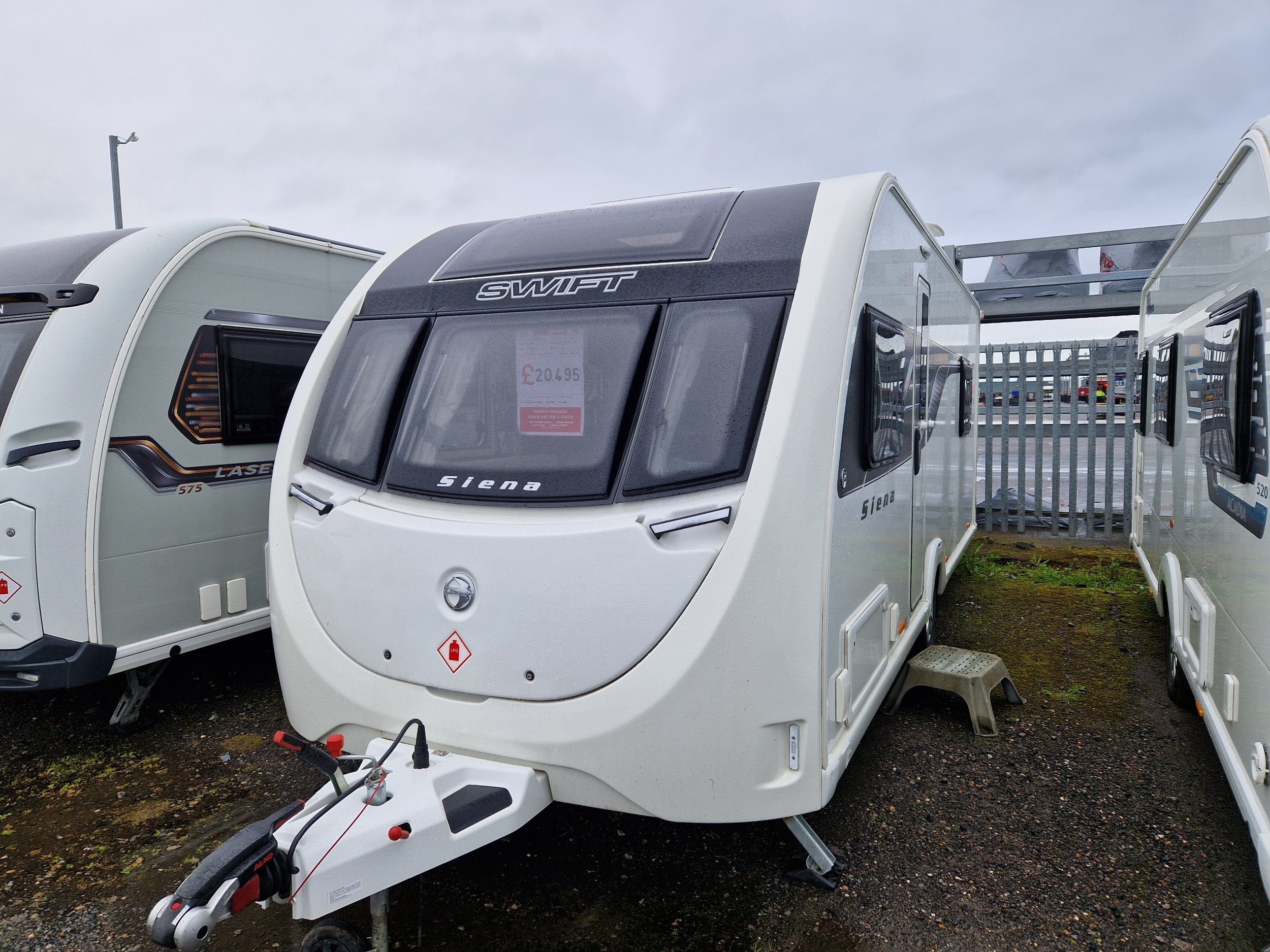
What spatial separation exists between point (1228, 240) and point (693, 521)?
7.73 feet

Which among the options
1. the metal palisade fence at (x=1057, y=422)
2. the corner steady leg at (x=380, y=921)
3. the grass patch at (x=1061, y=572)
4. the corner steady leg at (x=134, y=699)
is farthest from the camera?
the metal palisade fence at (x=1057, y=422)

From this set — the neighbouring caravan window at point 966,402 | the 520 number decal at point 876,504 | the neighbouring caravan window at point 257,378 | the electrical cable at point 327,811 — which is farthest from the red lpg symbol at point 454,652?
the neighbouring caravan window at point 966,402

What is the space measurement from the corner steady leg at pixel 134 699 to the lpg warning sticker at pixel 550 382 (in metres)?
2.66

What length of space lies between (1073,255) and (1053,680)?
10.1 m

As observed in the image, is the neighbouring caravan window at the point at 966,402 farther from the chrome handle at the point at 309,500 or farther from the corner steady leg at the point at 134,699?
the corner steady leg at the point at 134,699

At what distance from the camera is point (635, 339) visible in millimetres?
2791

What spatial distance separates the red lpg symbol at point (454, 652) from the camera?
2660 mm

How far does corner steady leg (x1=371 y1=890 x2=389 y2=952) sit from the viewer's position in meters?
2.33

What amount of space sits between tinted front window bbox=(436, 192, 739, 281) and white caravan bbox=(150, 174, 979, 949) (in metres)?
0.02

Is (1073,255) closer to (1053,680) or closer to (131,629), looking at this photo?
(1053,680)

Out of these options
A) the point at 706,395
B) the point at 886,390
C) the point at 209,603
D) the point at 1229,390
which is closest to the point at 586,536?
the point at 706,395

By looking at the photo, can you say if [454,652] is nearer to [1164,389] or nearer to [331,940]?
[331,940]

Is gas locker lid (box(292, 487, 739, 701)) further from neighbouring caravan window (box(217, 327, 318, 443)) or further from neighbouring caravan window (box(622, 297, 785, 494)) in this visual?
neighbouring caravan window (box(217, 327, 318, 443))

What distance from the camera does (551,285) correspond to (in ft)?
9.80
